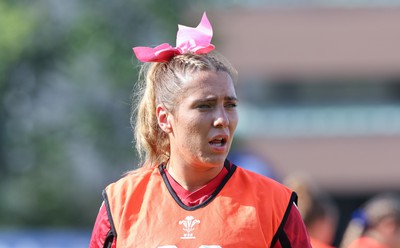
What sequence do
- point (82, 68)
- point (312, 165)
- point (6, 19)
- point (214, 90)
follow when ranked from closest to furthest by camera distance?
point (214, 90) → point (6, 19) → point (82, 68) → point (312, 165)

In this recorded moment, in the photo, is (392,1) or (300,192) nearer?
(300,192)

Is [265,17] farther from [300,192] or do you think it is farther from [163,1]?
[300,192]

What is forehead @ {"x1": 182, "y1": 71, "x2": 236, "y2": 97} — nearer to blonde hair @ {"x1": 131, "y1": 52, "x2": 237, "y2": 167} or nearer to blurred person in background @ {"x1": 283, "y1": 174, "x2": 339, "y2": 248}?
blonde hair @ {"x1": 131, "y1": 52, "x2": 237, "y2": 167}

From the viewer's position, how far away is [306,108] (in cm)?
2753

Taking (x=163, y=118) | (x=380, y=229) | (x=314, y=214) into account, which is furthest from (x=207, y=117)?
(x=380, y=229)

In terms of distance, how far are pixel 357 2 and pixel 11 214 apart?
1081 centimetres

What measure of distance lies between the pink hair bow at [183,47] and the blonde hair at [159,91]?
0.09 feet

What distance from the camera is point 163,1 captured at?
65.7 feet

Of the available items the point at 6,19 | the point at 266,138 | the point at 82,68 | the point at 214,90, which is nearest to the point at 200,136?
the point at 214,90

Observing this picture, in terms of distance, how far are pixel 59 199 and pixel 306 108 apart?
26.1 feet

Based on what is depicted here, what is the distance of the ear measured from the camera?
498cm

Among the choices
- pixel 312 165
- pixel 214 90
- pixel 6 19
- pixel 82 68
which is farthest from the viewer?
pixel 312 165

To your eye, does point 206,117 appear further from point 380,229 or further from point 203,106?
point 380,229

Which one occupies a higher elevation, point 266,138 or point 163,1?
point 163,1
